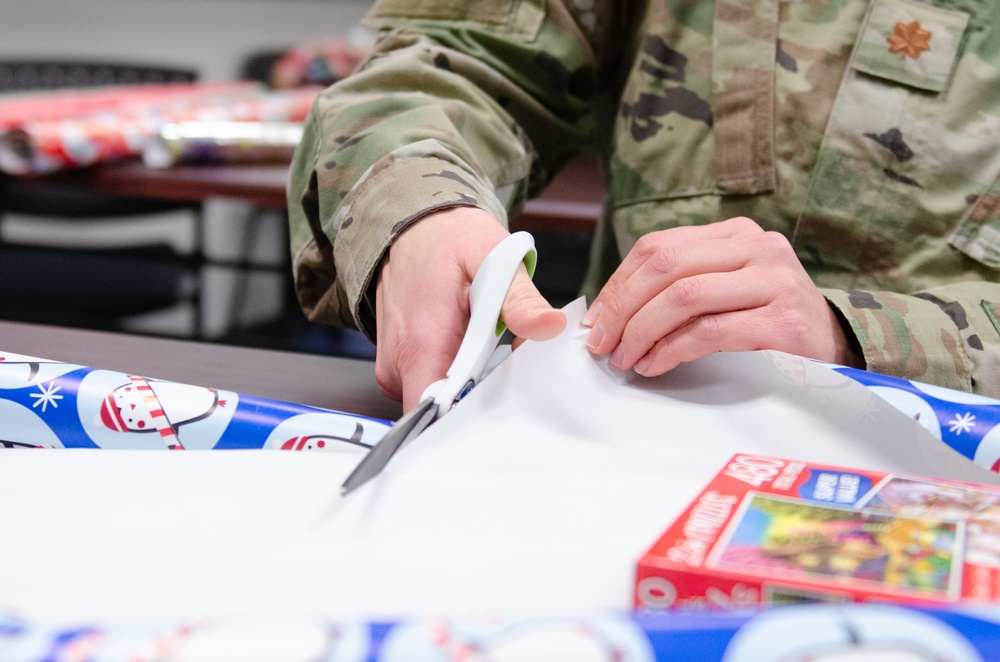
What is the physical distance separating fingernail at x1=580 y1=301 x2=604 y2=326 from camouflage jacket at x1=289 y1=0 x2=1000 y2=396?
0.42 ft

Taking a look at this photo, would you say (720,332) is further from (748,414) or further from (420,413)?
(420,413)

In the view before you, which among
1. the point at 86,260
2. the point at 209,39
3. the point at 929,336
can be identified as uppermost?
the point at 929,336

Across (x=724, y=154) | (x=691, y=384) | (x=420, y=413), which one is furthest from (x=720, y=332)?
(x=724, y=154)

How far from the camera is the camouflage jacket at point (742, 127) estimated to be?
65 centimetres

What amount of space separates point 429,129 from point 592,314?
225mm

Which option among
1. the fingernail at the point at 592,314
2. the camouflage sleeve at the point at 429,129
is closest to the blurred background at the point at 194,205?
the camouflage sleeve at the point at 429,129

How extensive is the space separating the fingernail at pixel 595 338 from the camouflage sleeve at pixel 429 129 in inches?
4.9

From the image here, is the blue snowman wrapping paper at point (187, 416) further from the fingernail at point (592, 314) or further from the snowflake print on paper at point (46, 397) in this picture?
the fingernail at point (592, 314)

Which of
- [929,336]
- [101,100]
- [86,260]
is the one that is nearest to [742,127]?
[929,336]

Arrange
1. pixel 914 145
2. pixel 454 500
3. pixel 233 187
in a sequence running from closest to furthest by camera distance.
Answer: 1. pixel 454 500
2. pixel 914 145
3. pixel 233 187

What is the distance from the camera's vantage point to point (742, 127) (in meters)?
0.69

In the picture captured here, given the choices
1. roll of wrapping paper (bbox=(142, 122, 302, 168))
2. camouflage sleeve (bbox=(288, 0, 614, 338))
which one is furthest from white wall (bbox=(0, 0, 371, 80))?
camouflage sleeve (bbox=(288, 0, 614, 338))

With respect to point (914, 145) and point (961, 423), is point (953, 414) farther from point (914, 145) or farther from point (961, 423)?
point (914, 145)

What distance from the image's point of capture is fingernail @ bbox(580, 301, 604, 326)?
1.50 feet
